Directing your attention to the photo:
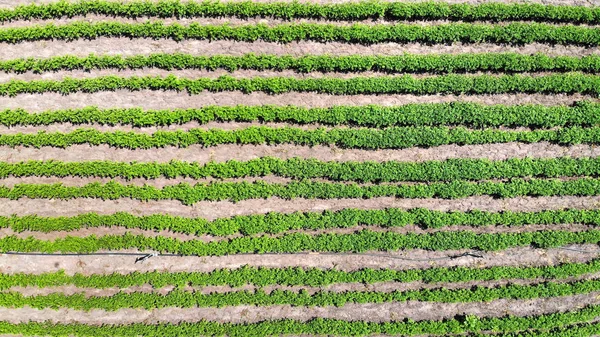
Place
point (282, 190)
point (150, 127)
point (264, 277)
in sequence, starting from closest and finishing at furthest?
point (264, 277) → point (282, 190) → point (150, 127)

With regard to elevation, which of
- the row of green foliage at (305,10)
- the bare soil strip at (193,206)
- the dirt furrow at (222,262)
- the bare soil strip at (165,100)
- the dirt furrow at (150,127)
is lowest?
the dirt furrow at (222,262)

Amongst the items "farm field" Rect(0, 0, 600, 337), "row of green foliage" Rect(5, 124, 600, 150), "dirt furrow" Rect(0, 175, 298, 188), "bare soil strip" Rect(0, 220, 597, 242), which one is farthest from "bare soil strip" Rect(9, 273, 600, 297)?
"row of green foliage" Rect(5, 124, 600, 150)

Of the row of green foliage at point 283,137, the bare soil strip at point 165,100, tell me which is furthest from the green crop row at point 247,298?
the bare soil strip at point 165,100

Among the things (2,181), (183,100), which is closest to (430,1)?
(183,100)

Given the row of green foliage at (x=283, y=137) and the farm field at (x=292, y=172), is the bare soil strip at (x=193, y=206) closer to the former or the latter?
the farm field at (x=292, y=172)

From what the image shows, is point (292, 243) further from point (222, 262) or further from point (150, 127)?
point (150, 127)

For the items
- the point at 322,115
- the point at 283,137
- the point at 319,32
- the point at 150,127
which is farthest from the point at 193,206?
the point at 319,32

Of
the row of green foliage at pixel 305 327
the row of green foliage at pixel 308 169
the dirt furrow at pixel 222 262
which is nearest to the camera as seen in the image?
the row of green foliage at pixel 305 327
